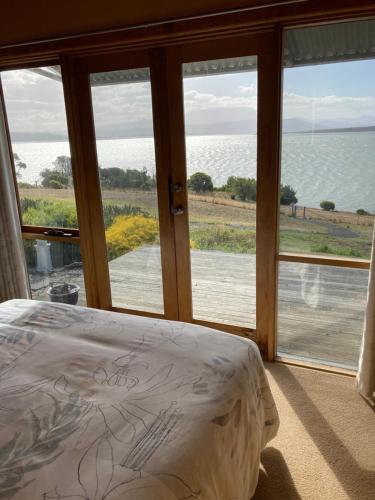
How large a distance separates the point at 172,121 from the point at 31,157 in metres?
1.21

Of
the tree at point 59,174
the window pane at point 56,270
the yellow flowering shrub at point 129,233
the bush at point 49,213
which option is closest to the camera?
the yellow flowering shrub at point 129,233

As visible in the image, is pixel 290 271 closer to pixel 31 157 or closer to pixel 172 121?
pixel 172 121

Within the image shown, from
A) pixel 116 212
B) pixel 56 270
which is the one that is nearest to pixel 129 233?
pixel 116 212

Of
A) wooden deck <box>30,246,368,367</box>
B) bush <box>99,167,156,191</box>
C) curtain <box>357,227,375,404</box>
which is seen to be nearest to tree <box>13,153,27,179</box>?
bush <box>99,167,156,191</box>

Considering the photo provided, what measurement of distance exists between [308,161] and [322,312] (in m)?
0.93

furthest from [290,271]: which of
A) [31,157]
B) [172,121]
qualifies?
[31,157]

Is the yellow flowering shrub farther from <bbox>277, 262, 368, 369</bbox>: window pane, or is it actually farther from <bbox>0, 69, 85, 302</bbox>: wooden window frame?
<bbox>277, 262, 368, 369</bbox>: window pane

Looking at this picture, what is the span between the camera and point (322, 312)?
243 cm

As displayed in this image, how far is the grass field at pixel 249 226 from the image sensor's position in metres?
2.23

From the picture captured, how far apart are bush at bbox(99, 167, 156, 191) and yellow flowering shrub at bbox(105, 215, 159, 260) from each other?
221 mm

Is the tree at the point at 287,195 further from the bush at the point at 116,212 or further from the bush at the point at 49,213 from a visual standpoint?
the bush at the point at 49,213

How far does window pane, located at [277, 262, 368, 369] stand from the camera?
231cm

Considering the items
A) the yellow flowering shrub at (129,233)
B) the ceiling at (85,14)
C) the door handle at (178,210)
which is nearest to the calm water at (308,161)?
the door handle at (178,210)

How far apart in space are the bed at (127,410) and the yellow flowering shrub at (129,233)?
3.68 ft
